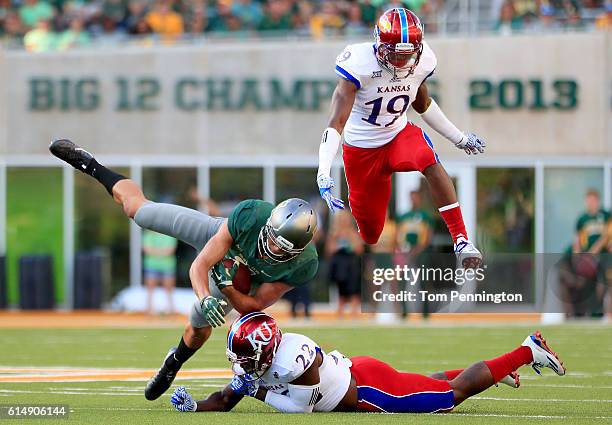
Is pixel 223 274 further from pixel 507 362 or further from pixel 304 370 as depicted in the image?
pixel 507 362

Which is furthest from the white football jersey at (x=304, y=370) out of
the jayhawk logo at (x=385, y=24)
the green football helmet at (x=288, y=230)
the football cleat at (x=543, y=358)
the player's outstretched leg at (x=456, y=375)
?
the jayhawk logo at (x=385, y=24)

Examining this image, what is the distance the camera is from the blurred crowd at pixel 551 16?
21.5 m

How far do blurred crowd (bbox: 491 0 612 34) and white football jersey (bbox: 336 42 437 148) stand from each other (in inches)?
486

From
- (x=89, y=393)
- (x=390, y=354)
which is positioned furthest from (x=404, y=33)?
(x=390, y=354)

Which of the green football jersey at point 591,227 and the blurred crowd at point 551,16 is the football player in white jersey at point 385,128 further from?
the blurred crowd at point 551,16

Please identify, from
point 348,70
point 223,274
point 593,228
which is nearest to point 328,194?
point 223,274

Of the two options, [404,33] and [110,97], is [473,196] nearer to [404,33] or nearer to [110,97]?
[110,97]

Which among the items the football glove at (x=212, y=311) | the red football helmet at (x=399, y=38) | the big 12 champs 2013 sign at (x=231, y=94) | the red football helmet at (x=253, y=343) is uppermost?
the big 12 champs 2013 sign at (x=231, y=94)

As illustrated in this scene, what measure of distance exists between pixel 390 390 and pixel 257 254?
1.17 meters

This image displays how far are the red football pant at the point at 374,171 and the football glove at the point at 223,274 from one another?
1503mm

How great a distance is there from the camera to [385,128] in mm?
9648

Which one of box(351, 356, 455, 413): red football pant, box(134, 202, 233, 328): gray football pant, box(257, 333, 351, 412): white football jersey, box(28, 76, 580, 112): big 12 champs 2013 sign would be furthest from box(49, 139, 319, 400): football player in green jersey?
box(28, 76, 580, 112): big 12 champs 2013 sign

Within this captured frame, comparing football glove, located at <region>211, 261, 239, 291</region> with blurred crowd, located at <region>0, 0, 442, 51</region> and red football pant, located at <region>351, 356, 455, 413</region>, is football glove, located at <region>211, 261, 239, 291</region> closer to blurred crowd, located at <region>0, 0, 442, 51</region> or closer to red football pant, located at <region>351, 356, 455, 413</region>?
red football pant, located at <region>351, 356, 455, 413</region>

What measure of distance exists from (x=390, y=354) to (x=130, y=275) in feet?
33.2
